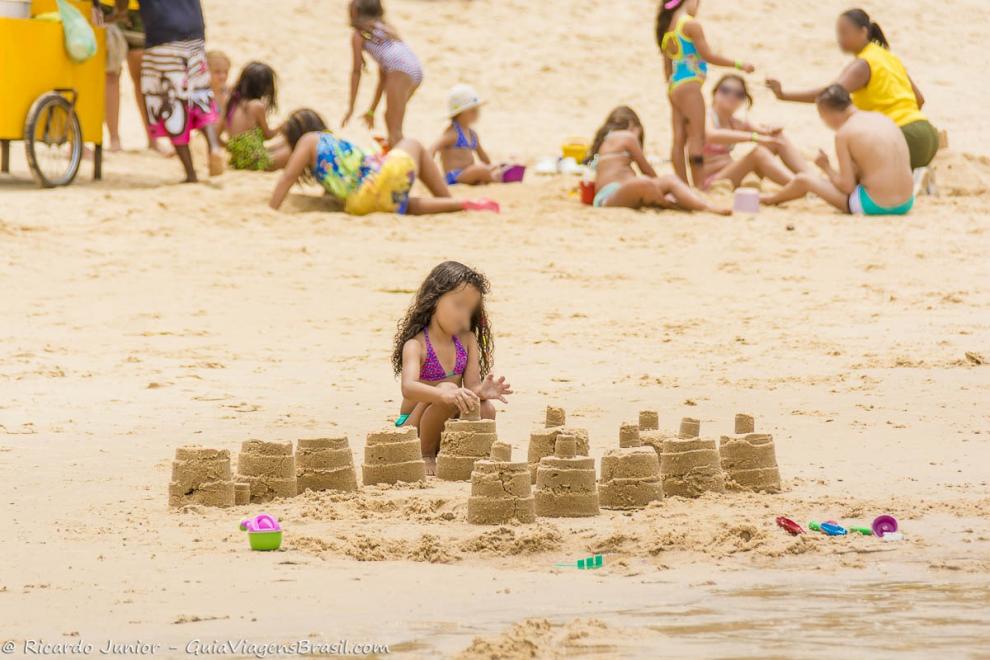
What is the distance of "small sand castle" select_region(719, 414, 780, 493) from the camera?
209 inches

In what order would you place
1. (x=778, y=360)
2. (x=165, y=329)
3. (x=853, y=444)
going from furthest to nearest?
1. (x=165, y=329)
2. (x=778, y=360)
3. (x=853, y=444)

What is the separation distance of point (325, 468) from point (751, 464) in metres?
1.38

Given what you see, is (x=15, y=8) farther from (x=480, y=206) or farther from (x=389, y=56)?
(x=480, y=206)

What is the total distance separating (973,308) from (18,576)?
602 cm

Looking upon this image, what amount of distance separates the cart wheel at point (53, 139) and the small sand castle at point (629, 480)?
696 cm

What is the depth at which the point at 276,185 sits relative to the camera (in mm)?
11789

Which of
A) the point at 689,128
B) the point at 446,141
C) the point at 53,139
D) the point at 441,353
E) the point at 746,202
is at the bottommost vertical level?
the point at 441,353

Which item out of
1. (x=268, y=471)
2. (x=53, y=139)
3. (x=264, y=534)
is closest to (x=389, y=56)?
(x=53, y=139)

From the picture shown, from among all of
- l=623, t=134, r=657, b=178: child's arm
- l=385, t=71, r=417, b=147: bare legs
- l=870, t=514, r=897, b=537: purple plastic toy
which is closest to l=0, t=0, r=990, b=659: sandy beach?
l=870, t=514, r=897, b=537: purple plastic toy

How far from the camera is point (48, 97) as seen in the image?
36.4 feet

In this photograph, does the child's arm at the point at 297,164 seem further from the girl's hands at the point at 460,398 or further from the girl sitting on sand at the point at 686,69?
the girl's hands at the point at 460,398

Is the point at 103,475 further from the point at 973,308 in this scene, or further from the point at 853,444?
the point at 973,308

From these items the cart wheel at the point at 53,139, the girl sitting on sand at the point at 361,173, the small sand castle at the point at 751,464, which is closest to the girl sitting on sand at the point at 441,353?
the small sand castle at the point at 751,464

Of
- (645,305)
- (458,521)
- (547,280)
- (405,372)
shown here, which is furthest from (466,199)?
(458,521)
